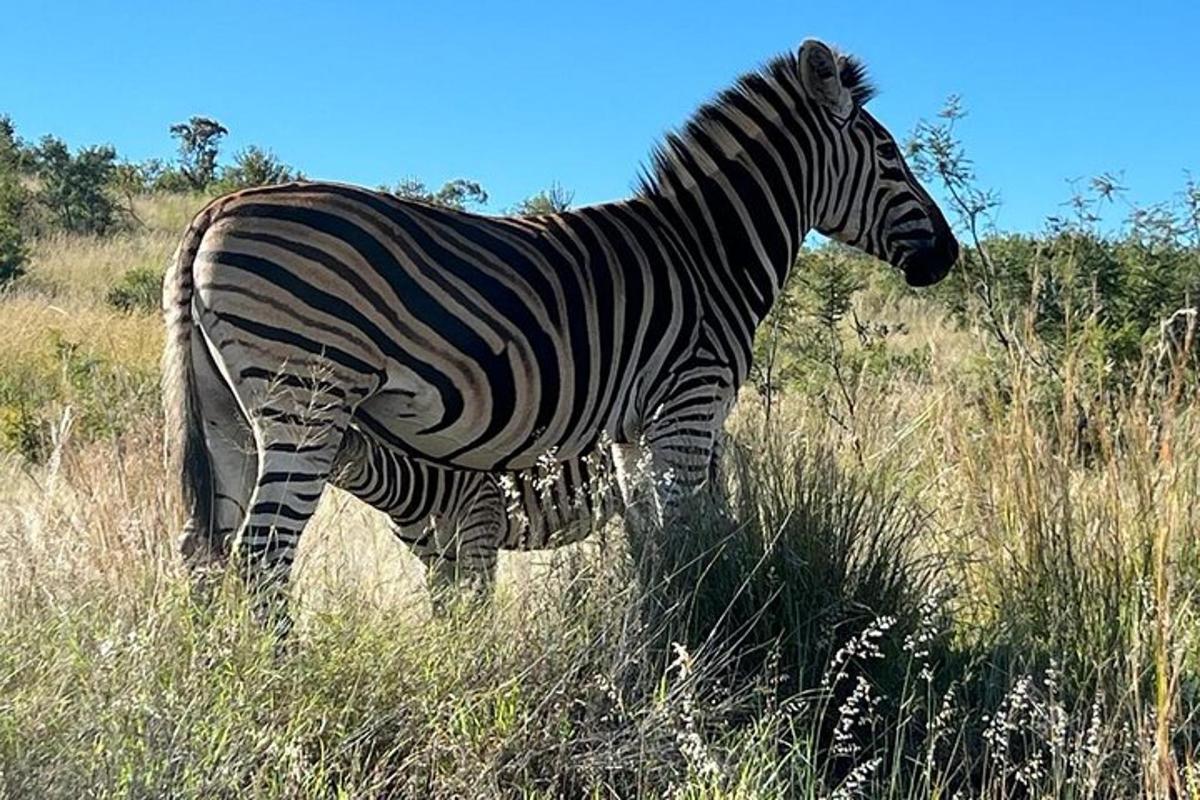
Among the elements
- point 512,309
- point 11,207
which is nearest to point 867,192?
point 512,309

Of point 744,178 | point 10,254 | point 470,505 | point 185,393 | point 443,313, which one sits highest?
point 10,254

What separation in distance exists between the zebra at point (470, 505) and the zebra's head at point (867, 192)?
141 centimetres

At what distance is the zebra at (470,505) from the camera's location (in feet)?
13.1

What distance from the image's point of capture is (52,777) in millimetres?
2031

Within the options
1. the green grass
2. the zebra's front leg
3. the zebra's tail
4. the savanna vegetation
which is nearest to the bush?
the savanna vegetation

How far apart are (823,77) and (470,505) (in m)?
2.11

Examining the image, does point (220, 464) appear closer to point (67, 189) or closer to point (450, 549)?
point (450, 549)

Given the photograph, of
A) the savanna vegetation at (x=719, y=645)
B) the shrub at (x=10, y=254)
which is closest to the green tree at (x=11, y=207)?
the shrub at (x=10, y=254)

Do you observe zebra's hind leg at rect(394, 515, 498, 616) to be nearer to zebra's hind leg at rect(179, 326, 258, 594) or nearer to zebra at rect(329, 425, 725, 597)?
zebra at rect(329, 425, 725, 597)

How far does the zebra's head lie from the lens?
4203 millimetres

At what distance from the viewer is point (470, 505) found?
4.26 m

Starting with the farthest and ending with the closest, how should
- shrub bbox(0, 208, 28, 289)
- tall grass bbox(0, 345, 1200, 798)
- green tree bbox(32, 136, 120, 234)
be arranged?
green tree bbox(32, 136, 120, 234)
shrub bbox(0, 208, 28, 289)
tall grass bbox(0, 345, 1200, 798)

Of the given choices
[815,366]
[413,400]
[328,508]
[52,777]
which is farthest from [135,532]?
[815,366]

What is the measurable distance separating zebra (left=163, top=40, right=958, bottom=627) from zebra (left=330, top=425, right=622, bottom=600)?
346mm
